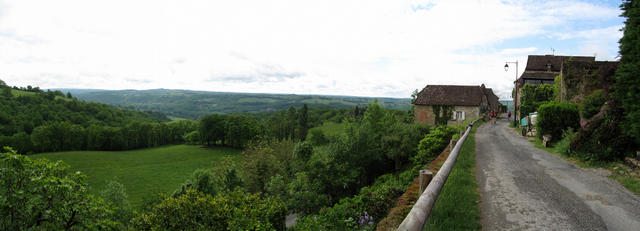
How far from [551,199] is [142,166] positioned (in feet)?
231

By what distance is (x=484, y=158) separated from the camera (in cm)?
1052

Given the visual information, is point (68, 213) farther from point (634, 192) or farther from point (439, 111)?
point (439, 111)

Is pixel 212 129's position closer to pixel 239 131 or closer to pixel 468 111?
pixel 239 131

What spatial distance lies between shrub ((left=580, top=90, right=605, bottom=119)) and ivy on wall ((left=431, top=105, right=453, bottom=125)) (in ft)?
74.4

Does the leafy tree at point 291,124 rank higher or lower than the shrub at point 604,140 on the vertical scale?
lower

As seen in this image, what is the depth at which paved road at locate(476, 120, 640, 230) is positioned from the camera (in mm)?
4496

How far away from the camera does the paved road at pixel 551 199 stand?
14.8 ft

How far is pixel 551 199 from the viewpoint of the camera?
18.7 ft

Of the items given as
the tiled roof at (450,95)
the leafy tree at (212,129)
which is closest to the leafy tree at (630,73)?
the tiled roof at (450,95)

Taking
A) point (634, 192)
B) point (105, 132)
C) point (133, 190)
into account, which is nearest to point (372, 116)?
point (634, 192)

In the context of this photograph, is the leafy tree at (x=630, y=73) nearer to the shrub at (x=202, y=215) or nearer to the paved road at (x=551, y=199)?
the paved road at (x=551, y=199)

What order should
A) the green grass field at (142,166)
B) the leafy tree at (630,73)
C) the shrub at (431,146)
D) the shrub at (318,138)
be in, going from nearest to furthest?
1. the leafy tree at (630,73)
2. the shrub at (431,146)
3. the green grass field at (142,166)
4. the shrub at (318,138)

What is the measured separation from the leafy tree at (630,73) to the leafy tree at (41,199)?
617 inches

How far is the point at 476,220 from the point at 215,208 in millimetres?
9530
